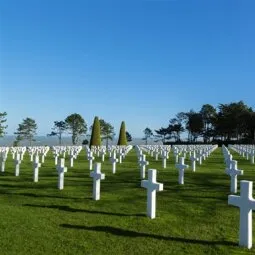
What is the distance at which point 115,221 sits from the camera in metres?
6.40

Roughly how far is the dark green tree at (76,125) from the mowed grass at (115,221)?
56059 millimetres

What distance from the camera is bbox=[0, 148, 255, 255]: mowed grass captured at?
16.9 feet

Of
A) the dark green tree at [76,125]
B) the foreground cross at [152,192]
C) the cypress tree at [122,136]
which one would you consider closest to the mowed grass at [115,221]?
the foreground cross at [152,192]

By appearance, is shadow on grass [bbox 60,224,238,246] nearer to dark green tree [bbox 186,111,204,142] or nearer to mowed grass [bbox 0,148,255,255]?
mowed grass [bbox 0,148,255,255]

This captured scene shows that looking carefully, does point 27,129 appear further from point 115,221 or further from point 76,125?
point 115,221

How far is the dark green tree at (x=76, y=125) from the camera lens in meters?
66.1

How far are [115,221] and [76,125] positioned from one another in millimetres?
60292

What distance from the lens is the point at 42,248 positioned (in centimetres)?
503

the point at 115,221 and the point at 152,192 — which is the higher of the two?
the point at 152,192

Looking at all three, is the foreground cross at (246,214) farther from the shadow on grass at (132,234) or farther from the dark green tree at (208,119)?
the dark green tree at (208,119)

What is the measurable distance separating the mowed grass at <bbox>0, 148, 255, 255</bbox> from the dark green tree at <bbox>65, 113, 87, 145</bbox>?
56.1 metres

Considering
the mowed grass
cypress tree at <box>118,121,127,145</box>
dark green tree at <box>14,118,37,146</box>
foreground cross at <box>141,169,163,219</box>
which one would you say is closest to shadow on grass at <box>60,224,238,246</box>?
the mowed grass

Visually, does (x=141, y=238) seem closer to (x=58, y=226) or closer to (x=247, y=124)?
(x=58, y=226)

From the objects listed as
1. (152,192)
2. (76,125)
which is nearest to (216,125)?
(76,125)
